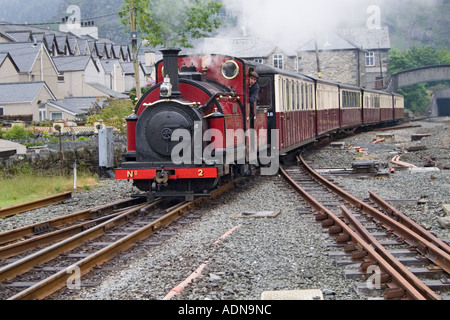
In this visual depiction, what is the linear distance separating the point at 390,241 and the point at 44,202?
288 inches

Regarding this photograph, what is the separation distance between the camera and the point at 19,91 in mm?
50469

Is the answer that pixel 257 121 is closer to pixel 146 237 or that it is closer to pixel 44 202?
pixel 44 202

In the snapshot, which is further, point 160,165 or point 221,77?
point 221,77

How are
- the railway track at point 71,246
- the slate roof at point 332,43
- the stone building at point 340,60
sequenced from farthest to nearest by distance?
the slate roof at point 332,43 < the stone building at point 340,60 < the railway track at point 71,246

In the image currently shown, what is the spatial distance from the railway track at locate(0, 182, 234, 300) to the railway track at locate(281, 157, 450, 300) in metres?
2.73

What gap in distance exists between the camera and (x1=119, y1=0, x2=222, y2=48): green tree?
3309 centimetres

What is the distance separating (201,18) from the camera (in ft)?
118

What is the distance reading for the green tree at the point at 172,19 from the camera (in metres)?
33.1

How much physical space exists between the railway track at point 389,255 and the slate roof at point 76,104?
41.3m

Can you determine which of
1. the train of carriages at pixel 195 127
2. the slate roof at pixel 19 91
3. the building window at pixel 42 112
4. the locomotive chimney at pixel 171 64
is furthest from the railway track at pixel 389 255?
the building window at pixel 42 112

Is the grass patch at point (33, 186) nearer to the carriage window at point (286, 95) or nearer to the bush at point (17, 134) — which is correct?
the carriage window at point (286, 95)

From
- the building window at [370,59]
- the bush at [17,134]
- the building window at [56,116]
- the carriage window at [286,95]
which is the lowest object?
the bush at [17,134]
